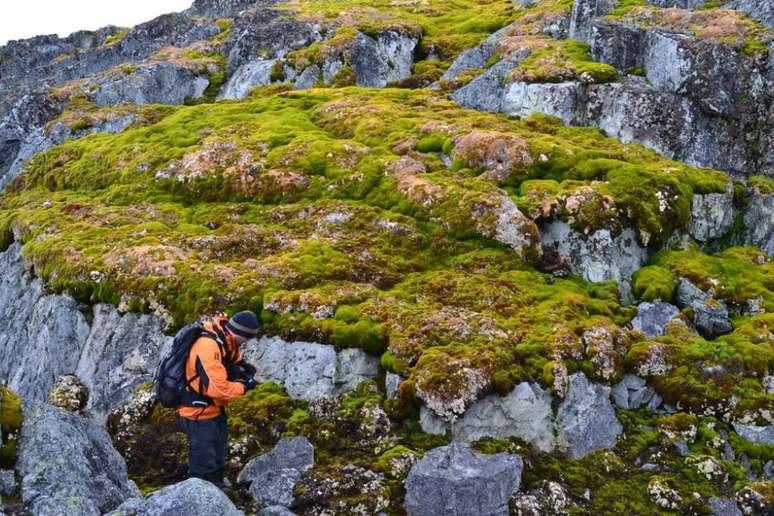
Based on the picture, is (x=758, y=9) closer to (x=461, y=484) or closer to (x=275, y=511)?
(x=461, y=484)

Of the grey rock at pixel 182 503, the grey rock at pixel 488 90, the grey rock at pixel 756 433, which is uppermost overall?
the grey rock at pixel 488 90

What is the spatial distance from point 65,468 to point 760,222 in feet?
80.3

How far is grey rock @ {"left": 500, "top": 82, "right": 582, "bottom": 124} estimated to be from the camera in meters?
32.1

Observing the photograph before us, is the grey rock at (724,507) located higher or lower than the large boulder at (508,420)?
lower

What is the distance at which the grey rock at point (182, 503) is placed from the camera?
415 inches

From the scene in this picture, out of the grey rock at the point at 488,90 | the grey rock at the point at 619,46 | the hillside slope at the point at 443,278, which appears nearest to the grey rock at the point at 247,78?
the hillside slope at the point at 443,278

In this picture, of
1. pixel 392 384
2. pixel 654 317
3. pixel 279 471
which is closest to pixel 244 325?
pixel 279 471

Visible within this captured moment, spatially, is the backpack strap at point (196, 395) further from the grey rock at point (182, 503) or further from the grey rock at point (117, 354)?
the grey rock at point (117, 354)

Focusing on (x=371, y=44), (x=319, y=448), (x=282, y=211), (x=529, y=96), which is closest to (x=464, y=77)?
(x=529, y=96)

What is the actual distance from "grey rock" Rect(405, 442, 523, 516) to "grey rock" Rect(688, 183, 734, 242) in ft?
46.5

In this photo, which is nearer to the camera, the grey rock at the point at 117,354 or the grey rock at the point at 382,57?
the grey rock at the point at 117,354

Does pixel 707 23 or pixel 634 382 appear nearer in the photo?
pixel 634 382

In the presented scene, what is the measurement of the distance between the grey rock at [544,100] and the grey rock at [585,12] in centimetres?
784

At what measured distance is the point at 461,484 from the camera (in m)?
13.8
